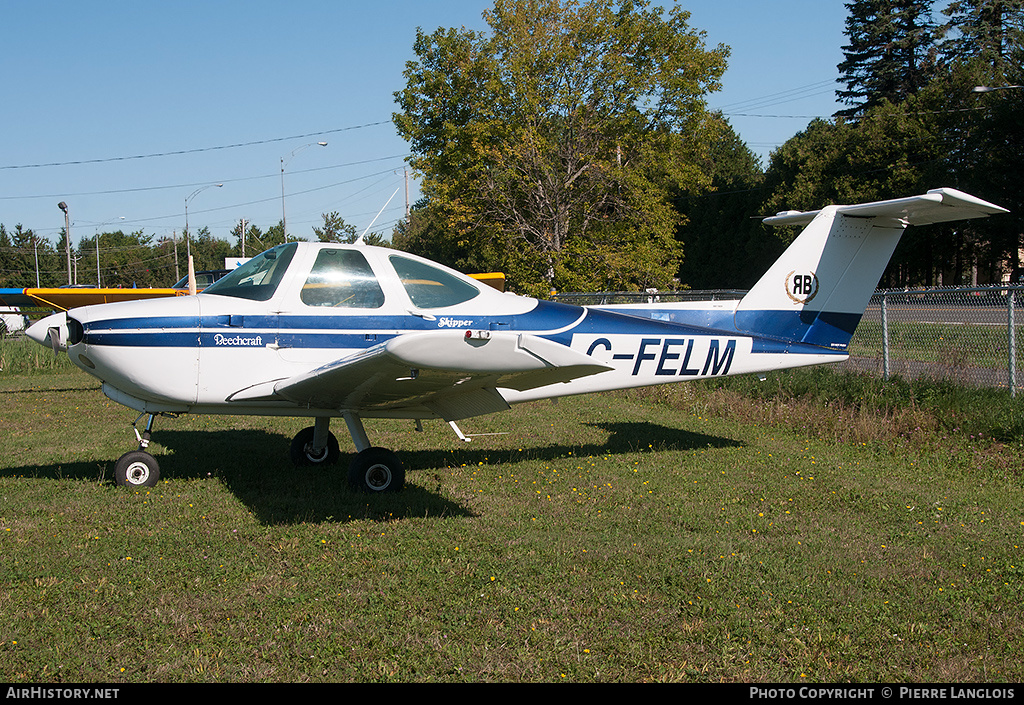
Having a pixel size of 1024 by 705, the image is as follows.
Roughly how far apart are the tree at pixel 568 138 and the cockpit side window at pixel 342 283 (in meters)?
17.0

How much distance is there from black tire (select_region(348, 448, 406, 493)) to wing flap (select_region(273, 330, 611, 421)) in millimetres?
478

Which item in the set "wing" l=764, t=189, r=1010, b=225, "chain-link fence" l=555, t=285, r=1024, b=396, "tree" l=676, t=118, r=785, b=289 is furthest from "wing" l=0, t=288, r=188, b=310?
"tree" l=676, t=118, r=785, b=289

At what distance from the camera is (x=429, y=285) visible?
6.95 meters

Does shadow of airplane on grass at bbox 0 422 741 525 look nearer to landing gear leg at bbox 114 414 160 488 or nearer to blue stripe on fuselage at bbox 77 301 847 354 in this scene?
landing gear leg at bbox 114 414 160 488

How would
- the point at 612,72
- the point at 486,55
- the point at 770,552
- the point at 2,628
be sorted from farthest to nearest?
the point at 486,55
the point at 612,72
the point at 770,552
the point at 2,628

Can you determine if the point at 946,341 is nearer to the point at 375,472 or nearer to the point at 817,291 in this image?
the point at 817,291

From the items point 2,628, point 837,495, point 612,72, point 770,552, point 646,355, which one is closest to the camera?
point 2,628

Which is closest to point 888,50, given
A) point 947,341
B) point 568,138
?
point 568,138

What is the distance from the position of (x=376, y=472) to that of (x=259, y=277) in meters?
2.03

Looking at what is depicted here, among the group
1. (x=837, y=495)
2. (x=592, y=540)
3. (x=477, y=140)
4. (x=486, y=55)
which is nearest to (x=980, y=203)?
(x=837, y=495)

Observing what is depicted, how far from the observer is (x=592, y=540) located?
534 centimetres

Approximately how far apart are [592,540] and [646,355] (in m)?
2.66

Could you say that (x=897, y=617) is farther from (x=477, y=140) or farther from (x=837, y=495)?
(x=477, y=140)
